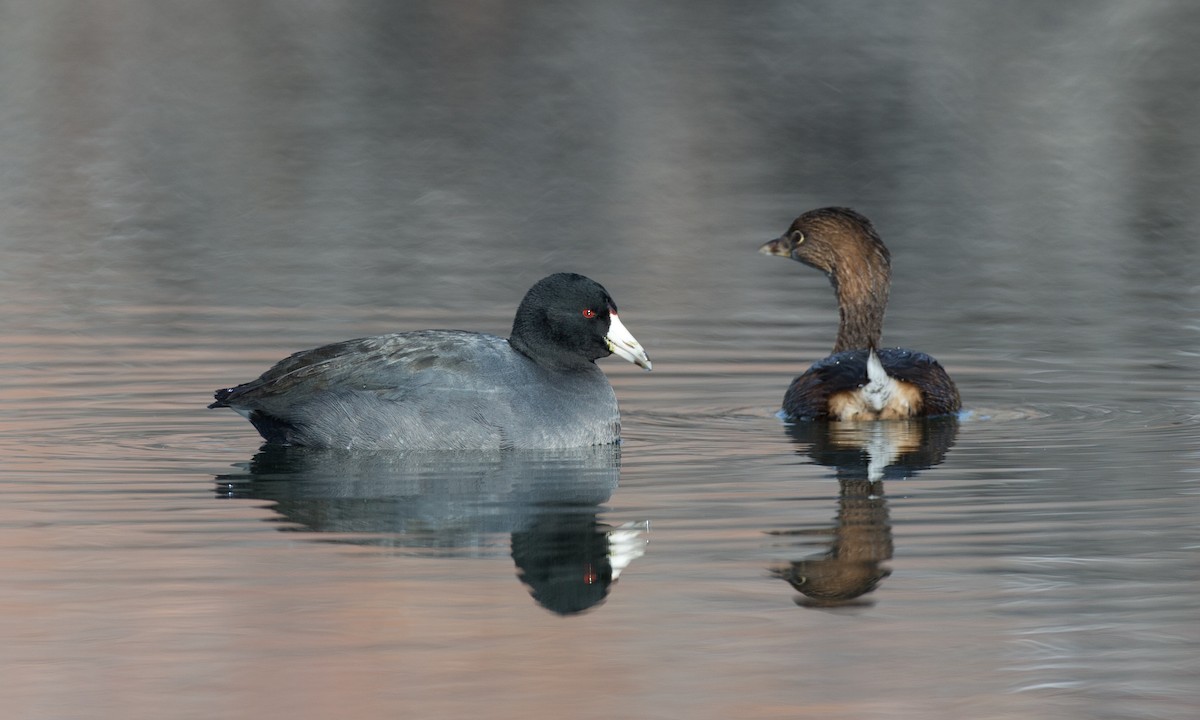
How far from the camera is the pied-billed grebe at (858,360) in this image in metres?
12.9

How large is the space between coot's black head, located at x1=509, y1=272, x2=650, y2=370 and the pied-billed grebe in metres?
1.50

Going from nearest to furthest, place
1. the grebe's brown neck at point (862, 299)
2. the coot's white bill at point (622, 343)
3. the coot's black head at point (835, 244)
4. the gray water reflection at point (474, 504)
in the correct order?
1. the gray water reflection at point (474, 504)
2. the coot's white bill at point (622, 343)
3. the grebe's brown neck at point (862, 299)
4. the coot's black head at point (835, 244)

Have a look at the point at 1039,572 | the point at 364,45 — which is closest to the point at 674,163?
the point at 364,45

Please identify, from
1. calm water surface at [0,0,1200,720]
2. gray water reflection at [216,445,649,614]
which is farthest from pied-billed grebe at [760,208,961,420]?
gray water reflection at [216,445,649,614]

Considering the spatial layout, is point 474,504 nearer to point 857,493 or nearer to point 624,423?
point 857,493

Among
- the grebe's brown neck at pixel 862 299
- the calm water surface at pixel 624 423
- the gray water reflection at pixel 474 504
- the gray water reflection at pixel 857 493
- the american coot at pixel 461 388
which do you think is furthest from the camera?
the grebe's brown neck at pixel 862 299

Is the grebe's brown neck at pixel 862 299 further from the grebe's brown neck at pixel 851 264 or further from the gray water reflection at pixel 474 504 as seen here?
the gray water reflection at pixel 474 504

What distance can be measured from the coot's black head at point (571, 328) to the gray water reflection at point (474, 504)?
570 millimetres

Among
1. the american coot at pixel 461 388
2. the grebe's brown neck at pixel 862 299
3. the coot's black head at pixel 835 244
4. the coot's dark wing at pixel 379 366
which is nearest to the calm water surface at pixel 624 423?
the american coot at pixel 461 388

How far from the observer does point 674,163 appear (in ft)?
96.7

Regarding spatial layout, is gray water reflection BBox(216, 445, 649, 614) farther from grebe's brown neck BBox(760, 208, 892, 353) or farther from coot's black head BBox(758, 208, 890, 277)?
coot's black head BBox(758, 208, 890, 277)

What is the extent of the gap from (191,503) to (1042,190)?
18649mm

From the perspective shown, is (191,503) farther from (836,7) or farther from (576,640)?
(836,7)

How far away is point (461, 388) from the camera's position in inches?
450
